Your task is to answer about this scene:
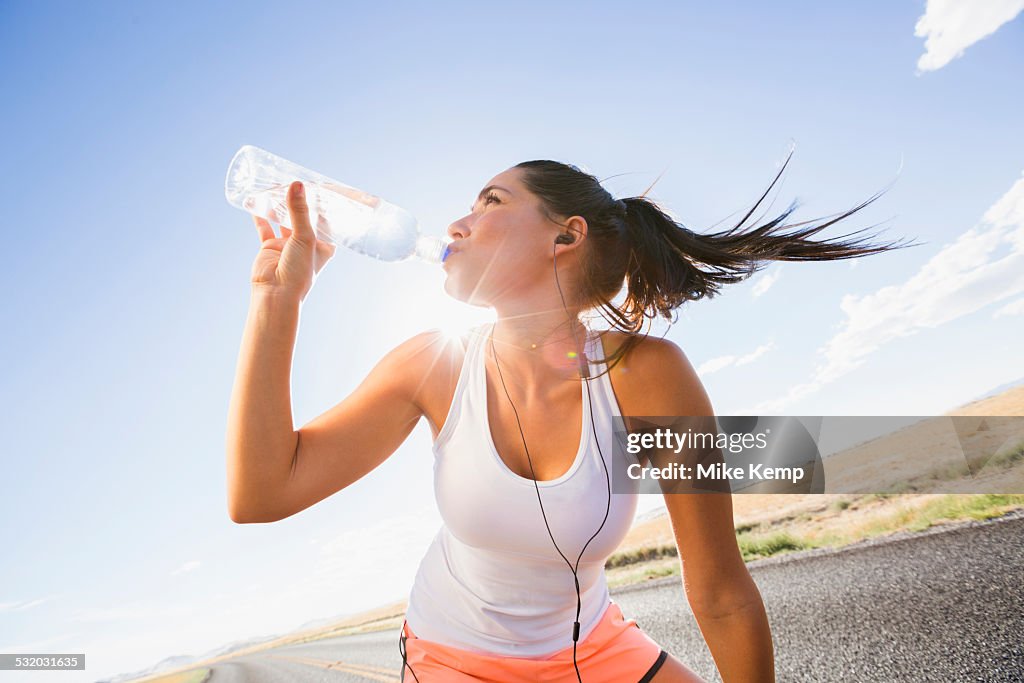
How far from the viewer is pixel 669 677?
1.84 meters

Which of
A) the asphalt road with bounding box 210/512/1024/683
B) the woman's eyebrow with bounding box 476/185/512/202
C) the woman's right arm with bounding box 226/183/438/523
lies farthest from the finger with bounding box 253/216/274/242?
the asphalt road with bounding box 210/512/1024/683

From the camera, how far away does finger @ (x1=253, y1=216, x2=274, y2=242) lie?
221 centimetres

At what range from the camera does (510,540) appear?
186 centimetres

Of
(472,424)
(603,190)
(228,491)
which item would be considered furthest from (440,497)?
(603,190)

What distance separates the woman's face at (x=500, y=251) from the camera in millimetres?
2367

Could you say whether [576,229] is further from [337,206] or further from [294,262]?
[337,206]

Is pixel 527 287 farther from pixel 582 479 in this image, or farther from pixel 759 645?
pixel 759 645

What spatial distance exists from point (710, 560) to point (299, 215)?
1.77 metres

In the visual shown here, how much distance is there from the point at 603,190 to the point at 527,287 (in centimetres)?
74

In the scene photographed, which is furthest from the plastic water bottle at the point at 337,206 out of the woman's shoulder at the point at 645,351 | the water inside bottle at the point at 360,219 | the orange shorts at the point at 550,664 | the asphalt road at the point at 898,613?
the asphalt road at the point at 898,613

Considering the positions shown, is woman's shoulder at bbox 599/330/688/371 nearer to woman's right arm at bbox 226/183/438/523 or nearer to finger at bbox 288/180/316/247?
woman's right arm at bbox 226/183/438/523

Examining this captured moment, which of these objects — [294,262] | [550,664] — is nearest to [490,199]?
[294,262]

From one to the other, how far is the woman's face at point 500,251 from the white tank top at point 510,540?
49cm

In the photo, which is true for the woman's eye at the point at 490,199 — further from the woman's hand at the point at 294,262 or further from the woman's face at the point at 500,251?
the woman's hand at the point at 294,262
